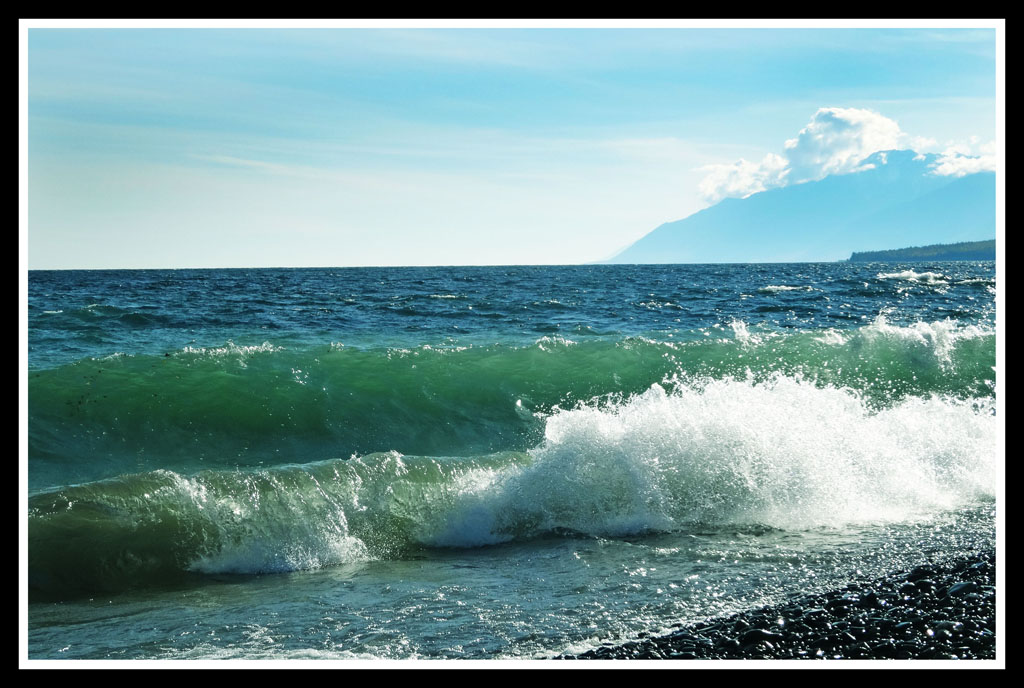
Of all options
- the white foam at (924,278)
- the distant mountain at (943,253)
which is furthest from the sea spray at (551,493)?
the distant mountain at (943,253)

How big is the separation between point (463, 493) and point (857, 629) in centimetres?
383

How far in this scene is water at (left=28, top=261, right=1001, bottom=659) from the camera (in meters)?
5.04

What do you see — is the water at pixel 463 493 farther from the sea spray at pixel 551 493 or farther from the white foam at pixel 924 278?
the white foam at pixel 924 278

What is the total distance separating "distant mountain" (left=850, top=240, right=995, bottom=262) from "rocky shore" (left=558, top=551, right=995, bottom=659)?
6266 inches

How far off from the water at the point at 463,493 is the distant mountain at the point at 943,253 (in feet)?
509

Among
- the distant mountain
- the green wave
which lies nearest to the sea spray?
the green wave

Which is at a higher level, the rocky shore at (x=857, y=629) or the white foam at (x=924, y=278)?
the white foam at (x=924, y=278)

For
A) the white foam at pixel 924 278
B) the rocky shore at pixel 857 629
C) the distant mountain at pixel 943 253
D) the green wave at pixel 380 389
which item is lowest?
the rocky shore at pixel 857 629

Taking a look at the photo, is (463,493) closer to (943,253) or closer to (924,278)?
(924,278)

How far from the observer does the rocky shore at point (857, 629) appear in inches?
167

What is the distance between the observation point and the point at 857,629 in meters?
4.45

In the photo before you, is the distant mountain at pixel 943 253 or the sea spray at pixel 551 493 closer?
the sea spray at pixel 551 493

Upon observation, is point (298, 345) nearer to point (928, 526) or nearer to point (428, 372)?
point (428, 372)

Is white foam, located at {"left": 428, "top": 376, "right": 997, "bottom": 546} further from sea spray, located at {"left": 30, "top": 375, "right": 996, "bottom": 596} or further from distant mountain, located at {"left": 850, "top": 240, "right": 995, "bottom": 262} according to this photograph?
distant mountain, located at {"left": 850, "top": 240, "right": 995, "bottom": 262}
